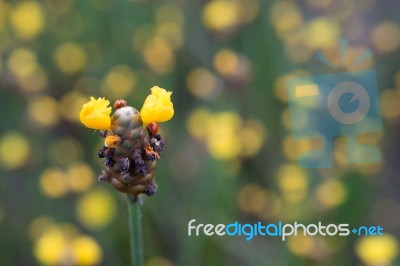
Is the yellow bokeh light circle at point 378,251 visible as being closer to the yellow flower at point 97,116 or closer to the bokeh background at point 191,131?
the bokeh background at point 191,131

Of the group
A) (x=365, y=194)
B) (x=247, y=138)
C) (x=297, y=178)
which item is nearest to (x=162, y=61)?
(x=247, y=138)

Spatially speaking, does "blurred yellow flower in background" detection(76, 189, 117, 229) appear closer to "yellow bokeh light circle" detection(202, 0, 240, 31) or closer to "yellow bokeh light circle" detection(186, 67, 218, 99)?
"yellow bokeh light circle" detection(186, 67, 218, 99)

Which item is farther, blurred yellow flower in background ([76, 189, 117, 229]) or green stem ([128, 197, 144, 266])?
blurred yellow flower in background ([76, 189, 117, 229])

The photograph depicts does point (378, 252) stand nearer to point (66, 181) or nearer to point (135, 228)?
point (135, 228)

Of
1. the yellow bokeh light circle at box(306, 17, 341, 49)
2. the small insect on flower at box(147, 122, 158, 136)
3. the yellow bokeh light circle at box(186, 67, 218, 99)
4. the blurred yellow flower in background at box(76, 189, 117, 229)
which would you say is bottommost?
the small insect on flower at box(147, 122, 158, 136)

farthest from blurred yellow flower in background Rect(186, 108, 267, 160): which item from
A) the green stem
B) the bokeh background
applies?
the green stem

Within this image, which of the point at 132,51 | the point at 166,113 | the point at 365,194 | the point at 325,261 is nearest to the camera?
the point at 166,113

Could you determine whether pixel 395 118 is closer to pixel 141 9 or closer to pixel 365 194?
pixel 365 194
